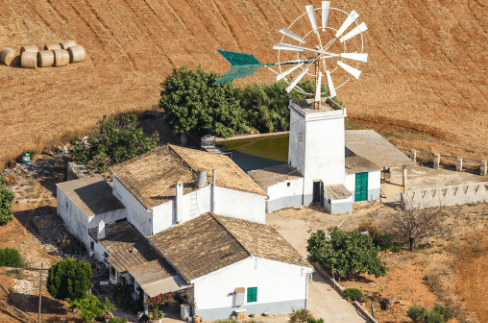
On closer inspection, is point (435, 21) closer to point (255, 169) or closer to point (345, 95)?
point (345, 95)

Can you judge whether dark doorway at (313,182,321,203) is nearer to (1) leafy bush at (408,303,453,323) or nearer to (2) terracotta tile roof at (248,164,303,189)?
(2) terracotta tile roof at (248,164,303,189)

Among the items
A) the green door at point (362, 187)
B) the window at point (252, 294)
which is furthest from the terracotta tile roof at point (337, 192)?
the window at point (252, 294)

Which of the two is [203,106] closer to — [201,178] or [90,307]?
[201,178]

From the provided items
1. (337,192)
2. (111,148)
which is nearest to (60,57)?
(111,148)

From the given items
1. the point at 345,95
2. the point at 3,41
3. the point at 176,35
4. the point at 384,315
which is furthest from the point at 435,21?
the point at 384,315

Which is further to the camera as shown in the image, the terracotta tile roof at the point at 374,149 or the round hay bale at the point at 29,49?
the round hay bale at the point at 29,49

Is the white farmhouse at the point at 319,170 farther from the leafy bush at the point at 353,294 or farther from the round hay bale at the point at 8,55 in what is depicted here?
the round hay bale at the point at 8,55

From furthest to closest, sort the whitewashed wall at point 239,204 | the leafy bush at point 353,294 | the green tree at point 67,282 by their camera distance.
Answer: the whitewashed wall at point 239,204 < the leafy bush at point 353,294 < the green tree at point 67,282
